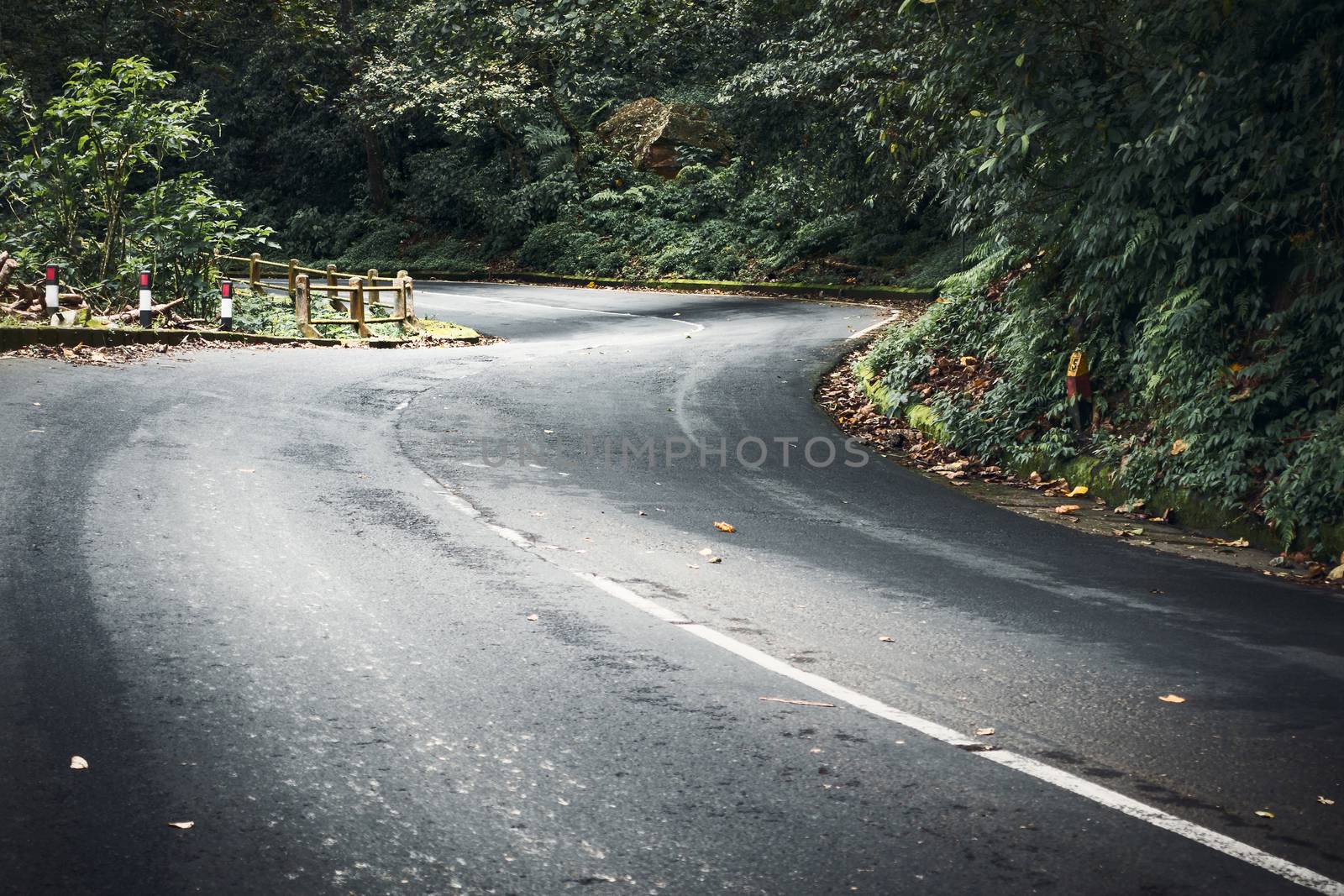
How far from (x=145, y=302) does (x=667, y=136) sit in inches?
1026

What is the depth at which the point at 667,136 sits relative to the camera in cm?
4244

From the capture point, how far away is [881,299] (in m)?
30.8

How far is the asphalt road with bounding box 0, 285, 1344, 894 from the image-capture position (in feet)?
13.0

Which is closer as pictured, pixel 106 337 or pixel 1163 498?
pixel 1163 498

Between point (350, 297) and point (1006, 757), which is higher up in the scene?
point (350, 297)

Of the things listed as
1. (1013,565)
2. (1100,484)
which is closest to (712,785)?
(1013,565)

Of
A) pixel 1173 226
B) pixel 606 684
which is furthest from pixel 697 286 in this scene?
pixel 606 684

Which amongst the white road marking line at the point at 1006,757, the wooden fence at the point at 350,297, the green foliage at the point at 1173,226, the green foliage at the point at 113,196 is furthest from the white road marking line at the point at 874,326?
the white road marking line at the point at 1006,757

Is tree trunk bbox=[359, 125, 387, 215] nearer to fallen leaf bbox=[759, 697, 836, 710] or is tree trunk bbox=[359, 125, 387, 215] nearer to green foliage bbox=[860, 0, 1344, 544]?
green foliage bbox=[860, 0, 1344, 544]

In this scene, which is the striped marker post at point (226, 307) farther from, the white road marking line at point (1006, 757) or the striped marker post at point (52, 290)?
the white road marking line at point (1006, 757)

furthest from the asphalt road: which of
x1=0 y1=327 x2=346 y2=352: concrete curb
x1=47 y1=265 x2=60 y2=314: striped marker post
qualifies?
x1=47 y1=265 x2=60 y2=314: striped marker post

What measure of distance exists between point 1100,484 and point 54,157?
17.9m

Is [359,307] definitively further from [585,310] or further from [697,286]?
[697,286]

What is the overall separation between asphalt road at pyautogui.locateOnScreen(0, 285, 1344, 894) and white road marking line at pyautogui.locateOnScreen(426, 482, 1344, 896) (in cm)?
3
